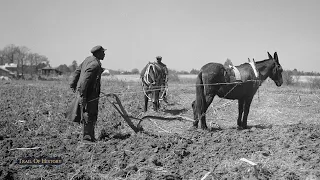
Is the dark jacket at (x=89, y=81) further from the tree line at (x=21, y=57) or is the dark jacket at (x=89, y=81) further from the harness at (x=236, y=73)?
the tree line at (x=21, y=57)

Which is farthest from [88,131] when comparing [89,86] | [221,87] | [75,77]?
[221,87]

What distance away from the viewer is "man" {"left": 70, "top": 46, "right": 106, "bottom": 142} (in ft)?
19.5

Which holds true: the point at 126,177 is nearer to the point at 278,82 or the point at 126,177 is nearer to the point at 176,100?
the point at 278,82

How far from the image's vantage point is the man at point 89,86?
234 inches

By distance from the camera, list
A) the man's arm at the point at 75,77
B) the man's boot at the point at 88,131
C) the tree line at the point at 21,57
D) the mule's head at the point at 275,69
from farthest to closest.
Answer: the tree line at the point at 21,57
the mule's head at the point at 275,69
the man's arm at the point at 75,77
the man's boot at the point at 88,131

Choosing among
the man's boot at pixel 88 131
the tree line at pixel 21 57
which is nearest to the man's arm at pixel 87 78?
the man's boot at pixel 88 131

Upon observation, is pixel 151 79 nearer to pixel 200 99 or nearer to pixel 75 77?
pixel 200 99

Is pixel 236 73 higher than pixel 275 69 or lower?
lower

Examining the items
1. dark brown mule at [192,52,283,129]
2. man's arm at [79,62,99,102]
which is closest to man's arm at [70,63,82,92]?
man's arm at [79,62,99,102]

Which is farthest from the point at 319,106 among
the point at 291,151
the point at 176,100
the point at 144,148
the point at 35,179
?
the point at 35,179

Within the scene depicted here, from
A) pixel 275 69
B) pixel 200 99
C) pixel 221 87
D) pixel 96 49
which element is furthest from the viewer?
pixel 275 69

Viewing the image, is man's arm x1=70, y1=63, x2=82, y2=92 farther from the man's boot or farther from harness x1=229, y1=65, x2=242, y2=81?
harness x1=229, y1=65, x2=242, y2=81

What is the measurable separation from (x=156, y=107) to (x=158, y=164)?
21.0 ft

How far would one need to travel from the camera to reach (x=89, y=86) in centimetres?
619
